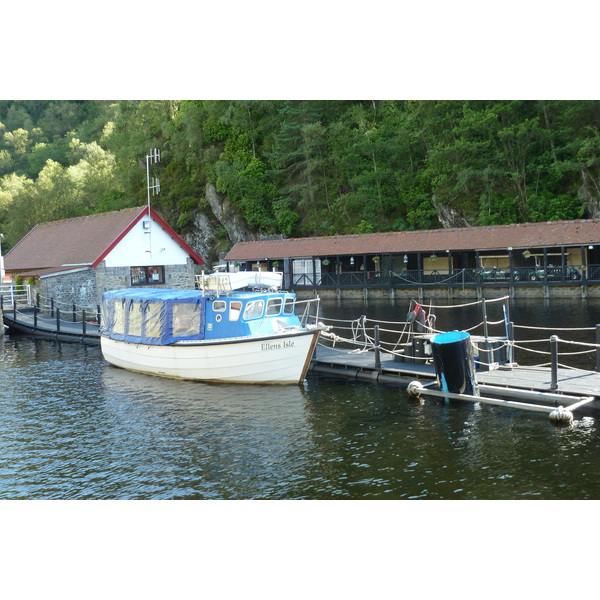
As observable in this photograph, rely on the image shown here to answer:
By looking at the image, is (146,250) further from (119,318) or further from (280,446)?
(280,446)

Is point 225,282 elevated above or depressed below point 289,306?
above

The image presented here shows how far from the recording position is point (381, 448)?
43.1 ft

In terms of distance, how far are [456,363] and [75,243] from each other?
3273 centimetres

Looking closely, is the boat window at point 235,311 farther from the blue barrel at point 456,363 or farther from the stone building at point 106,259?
the stone building at point 106,259

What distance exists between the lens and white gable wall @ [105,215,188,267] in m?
40.5

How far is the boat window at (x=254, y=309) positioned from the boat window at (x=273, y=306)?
244mm

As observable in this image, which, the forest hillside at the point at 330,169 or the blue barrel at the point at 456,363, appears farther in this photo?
the forest hillside at the point at 330,169

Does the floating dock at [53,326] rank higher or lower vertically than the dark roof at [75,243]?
lower

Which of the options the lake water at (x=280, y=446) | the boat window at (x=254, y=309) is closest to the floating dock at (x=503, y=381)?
the lake water at (x=280, y=446)

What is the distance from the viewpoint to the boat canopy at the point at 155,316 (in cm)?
2080

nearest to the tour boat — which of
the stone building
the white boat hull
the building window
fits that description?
the white boat hull

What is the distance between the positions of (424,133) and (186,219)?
2691 cm

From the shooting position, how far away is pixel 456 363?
53.1 ft

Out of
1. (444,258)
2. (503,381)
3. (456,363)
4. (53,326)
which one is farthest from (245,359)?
(444,258)
